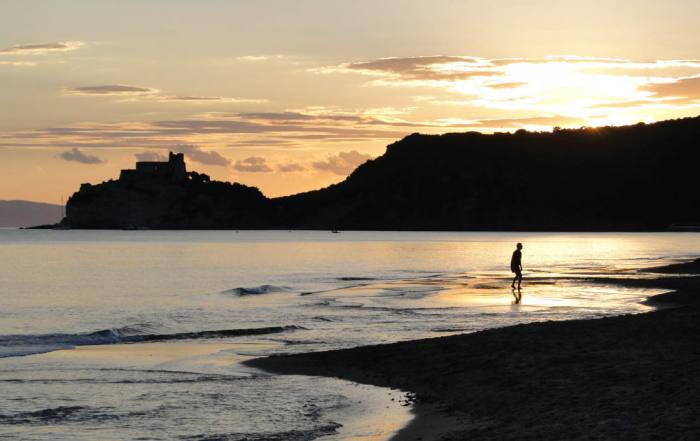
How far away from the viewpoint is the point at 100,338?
29906 mm

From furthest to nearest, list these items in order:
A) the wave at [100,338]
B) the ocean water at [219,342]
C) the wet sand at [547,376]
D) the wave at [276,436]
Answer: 1. the wave at [100,338]
2. the ocean water at [219,342]
3. the wave at [276,436]
4. the wet sand at [547,376]

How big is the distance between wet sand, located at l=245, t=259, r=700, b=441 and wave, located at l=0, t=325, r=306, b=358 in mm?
7316

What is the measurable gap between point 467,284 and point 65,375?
121 feet

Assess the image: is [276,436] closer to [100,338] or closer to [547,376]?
[547,376]

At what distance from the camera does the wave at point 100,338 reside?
28.4m

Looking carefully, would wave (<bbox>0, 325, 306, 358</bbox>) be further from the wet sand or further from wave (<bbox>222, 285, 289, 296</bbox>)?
wave (<bbox>222, 285, 289, 296</bbox>)

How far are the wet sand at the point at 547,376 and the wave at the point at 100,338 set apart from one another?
24.0 feet

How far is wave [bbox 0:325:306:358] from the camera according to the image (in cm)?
2842

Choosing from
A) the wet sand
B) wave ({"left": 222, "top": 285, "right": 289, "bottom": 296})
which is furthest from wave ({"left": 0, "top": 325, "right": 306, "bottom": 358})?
wave ({"left": 222, "top": 285, "right": 289, "bottom": 296})

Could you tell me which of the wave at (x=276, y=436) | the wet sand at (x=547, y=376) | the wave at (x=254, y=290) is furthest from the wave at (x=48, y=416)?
the wave at (x=254, y=290)

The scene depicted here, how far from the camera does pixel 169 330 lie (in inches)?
1298

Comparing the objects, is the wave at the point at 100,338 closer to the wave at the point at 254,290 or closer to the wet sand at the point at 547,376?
the wet sand at the point at 547,376

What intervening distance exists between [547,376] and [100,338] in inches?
670

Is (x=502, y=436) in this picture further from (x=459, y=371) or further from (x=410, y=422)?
(x=459, y=371)
